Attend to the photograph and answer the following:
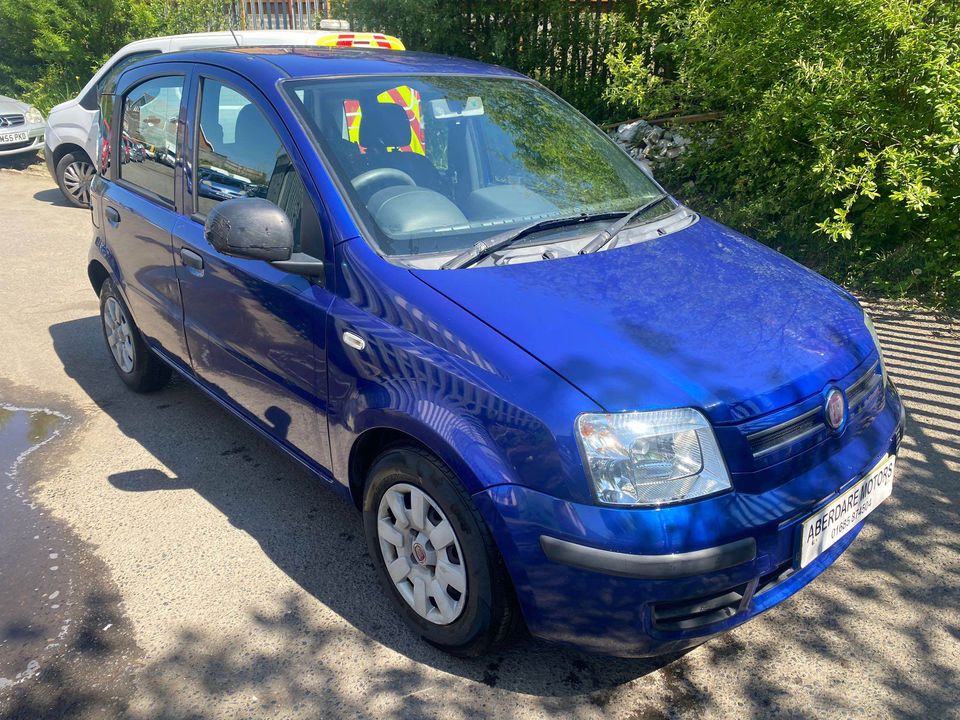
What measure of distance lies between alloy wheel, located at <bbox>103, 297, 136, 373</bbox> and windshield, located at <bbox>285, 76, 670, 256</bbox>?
2250 mm

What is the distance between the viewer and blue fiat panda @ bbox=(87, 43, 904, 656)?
2.36 metres

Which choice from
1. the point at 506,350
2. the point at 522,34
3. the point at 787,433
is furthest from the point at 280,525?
the point at 522,34

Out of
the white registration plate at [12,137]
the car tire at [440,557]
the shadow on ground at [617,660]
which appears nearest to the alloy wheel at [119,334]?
the shadow on ground at [617,660]

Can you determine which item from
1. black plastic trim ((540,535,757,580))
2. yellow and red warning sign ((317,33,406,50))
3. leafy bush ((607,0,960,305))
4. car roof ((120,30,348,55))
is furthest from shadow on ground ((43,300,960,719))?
car roof ((120,30,348,55))

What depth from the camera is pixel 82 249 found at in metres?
8.45

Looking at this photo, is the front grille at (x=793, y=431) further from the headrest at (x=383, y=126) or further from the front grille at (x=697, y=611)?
the headrest at (x=383, y=126)

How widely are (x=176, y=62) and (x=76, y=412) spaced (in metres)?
2.12

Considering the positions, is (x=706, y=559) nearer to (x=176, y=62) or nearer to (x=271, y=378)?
(x=271, y=378)

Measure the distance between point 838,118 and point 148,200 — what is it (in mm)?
4590

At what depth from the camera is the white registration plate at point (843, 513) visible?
255cm

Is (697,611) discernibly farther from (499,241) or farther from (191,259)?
(191,259)

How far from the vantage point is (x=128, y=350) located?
502 cm

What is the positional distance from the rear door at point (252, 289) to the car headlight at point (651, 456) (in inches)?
45.7

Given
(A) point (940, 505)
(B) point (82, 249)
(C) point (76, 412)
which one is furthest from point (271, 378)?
(B) point (82, 249)
